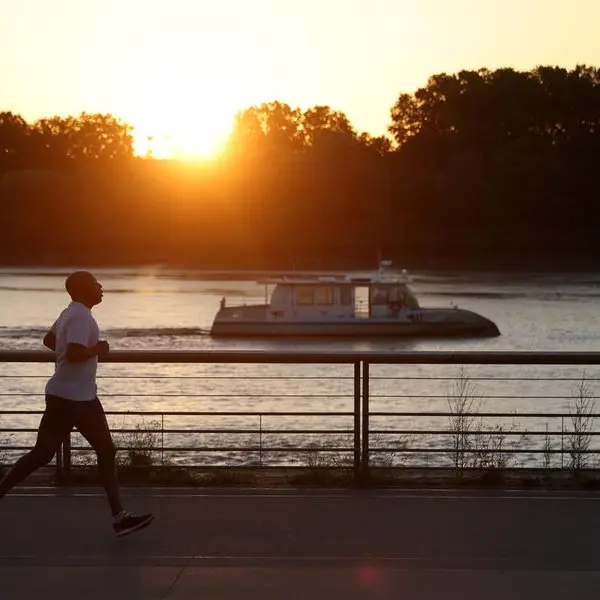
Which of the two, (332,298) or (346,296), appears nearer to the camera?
(346,296)

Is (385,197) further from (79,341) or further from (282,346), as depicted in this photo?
(79,341)

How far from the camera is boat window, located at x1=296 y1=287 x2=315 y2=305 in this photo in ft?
197

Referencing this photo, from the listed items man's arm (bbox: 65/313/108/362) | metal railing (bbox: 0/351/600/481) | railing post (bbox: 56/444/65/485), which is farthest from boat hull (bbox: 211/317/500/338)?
man's arm (bbox: 65/313/108/362)

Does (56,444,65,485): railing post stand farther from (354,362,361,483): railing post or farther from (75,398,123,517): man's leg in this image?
(354,362,361,483): railing post

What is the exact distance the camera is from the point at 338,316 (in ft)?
196

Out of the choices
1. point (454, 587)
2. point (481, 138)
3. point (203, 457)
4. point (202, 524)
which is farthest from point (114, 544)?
point (481, 138)

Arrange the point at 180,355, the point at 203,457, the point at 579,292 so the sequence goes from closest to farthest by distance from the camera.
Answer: the point at 180,355 < the point at 203,457 < the point at 579,292

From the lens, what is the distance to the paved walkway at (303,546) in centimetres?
719

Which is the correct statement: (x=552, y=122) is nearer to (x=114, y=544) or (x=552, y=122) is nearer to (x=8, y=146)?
(x=8, y=146)

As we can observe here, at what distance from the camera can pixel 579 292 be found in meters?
92.3

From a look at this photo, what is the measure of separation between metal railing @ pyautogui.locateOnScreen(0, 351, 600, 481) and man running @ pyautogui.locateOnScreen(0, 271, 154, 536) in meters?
1.53

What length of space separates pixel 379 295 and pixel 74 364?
2099 inches

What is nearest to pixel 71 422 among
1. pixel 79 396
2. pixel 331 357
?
pixel 79 396

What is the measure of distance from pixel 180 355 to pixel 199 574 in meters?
2.95
